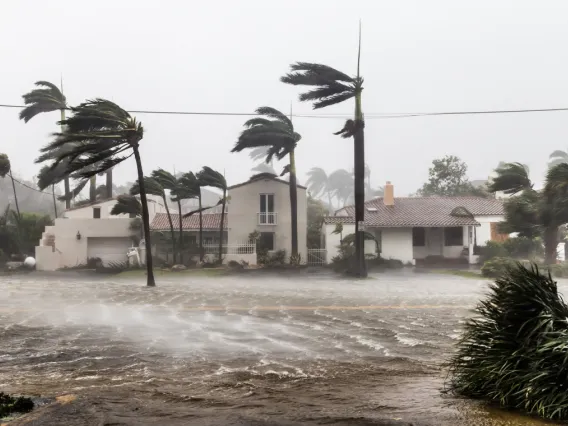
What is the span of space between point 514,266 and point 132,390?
17.0 ft

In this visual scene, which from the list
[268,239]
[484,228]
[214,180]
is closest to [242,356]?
[214,180]

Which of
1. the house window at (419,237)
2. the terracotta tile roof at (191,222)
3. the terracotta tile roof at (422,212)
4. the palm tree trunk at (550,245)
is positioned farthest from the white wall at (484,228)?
the terracotta tile roof at (191,222)

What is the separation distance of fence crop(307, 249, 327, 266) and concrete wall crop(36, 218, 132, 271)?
12479 mm

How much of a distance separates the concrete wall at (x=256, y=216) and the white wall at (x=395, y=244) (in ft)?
17.9

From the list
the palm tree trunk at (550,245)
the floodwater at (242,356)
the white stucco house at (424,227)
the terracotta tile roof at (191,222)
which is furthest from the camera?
the terracotta tile roof at (191,222)

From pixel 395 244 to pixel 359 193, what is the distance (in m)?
7.16

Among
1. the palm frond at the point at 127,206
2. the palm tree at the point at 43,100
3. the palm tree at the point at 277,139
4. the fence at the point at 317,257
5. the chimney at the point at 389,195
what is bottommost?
the fence at the point at 317,257

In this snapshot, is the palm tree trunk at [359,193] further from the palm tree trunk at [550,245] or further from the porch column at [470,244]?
the palm tree trunk at [550,245]

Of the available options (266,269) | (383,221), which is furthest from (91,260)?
(383,221)

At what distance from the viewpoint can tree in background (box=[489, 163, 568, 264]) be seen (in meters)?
31.1

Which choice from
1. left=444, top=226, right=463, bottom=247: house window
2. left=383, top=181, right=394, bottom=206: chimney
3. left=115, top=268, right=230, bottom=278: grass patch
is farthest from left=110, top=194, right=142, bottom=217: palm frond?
left=444, top=226, right=463, bottom=247: house window

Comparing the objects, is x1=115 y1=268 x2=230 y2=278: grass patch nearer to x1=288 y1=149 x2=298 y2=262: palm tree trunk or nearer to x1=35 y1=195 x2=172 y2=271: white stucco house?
x1=35 y1=195 x2=172 y2=271: white stucco house

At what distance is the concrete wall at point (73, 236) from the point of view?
1619 inches

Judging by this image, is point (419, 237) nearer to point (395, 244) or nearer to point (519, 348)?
point (395, 244)
